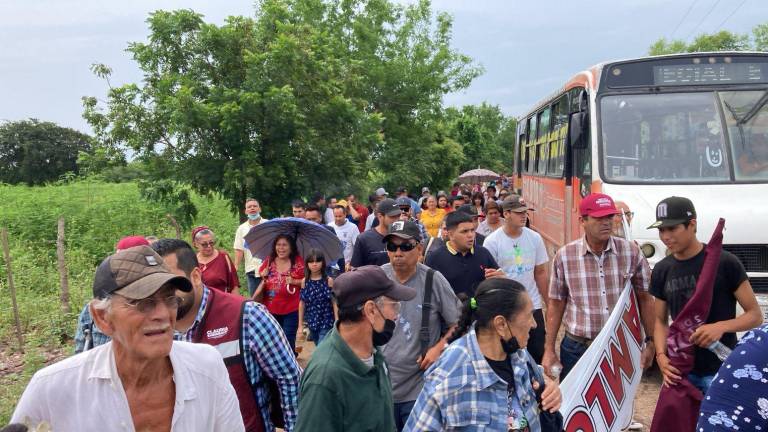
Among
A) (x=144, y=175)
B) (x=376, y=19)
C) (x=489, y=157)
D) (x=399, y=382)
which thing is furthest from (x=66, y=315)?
(x=489, y=157)

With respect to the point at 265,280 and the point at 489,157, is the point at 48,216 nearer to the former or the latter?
the point at 265,280

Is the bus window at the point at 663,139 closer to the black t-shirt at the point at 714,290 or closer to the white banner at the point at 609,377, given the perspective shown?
the white banner at the point at 609,377

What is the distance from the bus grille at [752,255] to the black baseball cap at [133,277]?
236 inches

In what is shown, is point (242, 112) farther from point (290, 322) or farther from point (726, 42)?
point (726, 42)

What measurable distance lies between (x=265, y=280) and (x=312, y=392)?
4348mm

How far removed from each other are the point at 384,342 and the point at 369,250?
379 cm

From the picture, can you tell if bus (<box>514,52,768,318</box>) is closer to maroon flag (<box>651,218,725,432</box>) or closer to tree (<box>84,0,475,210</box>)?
maroon flag (<box>651,218,725,432</box>)

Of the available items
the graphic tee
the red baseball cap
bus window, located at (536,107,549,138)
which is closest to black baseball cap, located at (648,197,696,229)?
the red baseball cap

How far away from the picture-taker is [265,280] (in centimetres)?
707

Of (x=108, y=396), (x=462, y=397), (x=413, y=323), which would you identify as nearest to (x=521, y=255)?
(x=413, y=323)

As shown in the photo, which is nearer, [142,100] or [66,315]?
[66,315]

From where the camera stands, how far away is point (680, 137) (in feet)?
24.9

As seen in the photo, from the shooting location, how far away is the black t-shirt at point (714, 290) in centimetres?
407

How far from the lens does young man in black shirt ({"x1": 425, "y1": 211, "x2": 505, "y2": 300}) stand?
5.54 meters
